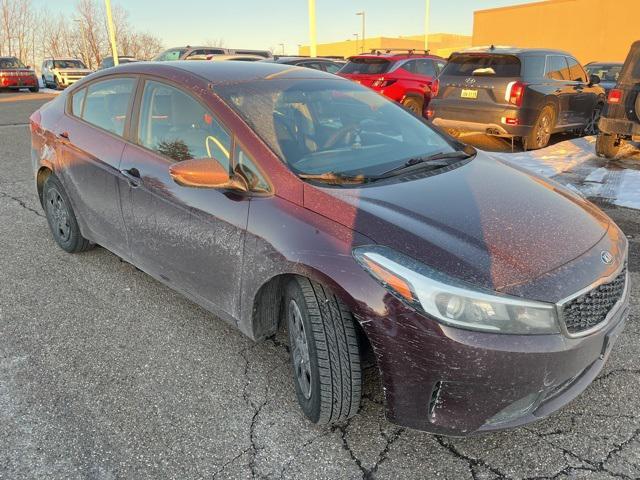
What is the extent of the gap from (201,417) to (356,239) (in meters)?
1.15

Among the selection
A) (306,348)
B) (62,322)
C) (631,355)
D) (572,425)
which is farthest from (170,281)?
(631,355)

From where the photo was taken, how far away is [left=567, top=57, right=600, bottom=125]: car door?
30.8 ft

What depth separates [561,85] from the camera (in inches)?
354

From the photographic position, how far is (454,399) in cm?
197

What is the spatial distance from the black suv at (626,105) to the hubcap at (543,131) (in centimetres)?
130

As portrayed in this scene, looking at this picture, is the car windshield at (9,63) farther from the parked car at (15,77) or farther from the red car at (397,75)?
the red car at (397,75)

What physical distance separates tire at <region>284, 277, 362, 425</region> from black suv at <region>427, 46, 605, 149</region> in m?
7.08

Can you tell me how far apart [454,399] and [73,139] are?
10.7 ft

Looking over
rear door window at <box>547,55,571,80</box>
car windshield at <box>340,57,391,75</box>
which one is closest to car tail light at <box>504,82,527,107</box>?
rear door window at <box>547,55,571,80</box>

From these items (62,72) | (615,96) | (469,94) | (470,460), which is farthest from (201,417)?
(62,72)

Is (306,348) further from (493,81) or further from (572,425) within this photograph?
(493,81)

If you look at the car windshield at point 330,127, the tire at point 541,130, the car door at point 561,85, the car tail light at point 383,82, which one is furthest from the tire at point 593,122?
the car windshield at point 330,127

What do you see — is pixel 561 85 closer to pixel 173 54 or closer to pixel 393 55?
pixel 393 55

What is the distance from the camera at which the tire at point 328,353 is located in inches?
85.7
